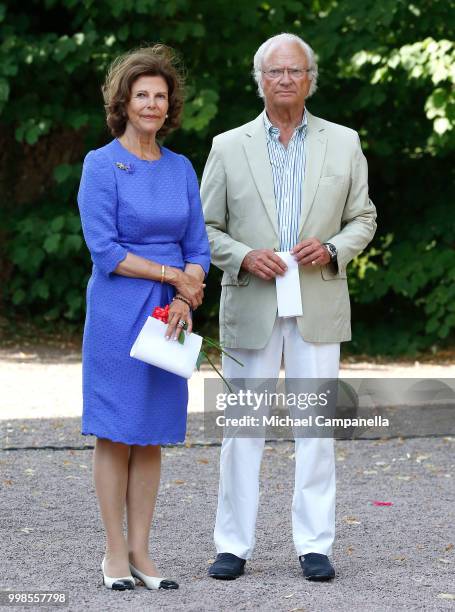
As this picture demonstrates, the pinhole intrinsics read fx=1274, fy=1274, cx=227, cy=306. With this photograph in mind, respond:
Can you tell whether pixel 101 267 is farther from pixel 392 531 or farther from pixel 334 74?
pixel 334 74

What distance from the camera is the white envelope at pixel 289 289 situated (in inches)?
193

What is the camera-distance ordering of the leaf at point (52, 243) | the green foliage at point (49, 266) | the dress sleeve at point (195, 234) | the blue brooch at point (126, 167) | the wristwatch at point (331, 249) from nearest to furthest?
the blue brooch at point (126, 167) < the dress sleeve at point (195, 234) < the wristwatch at point (331, 249) < the leaf at point (52, 243) < the green foliage at point (49, 266)

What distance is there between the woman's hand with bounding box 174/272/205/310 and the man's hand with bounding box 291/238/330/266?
407 mm

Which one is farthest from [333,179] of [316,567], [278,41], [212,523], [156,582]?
[212,523]

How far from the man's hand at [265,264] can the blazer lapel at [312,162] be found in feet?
0.58

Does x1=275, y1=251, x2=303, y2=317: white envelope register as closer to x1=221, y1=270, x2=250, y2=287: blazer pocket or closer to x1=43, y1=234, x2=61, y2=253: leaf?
x1=221, y1=270, x2=250, y2=287: blazer pocket

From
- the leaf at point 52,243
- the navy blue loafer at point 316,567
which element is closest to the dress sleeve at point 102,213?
the navy blue loafer at point 316,567

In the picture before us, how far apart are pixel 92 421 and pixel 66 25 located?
10.4 m

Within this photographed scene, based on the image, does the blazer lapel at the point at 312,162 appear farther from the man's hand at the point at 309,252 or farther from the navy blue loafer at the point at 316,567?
the navy blue loafer at the point at 316,567

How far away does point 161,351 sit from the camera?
4559 mm

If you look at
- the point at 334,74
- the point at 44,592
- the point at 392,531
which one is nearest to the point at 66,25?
the point at 334,74

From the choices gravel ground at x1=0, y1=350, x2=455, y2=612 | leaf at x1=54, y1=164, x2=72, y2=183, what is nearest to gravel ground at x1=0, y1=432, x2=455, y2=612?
gravel ground at x1=0, y1=350, x2=455, y2=612

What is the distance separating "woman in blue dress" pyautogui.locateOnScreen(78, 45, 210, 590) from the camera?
462 cm

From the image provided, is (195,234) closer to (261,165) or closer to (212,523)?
(261,165)
